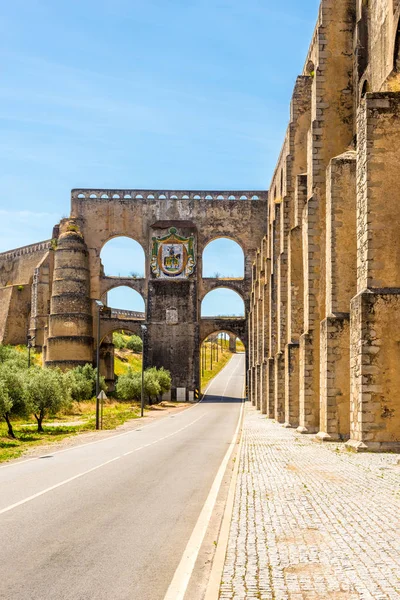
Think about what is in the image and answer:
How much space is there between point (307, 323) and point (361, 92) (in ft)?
24.1

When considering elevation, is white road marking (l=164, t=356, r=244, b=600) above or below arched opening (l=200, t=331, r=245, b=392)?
below

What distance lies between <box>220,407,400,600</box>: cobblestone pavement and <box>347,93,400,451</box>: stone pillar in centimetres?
150

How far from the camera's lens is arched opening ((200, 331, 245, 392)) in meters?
88.7

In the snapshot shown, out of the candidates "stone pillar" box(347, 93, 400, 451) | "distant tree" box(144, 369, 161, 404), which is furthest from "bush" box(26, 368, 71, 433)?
"distant tree" box(144, 369, 161, 404)

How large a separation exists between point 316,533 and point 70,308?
180 ft

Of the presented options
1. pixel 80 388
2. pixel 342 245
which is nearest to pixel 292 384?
pixel 342 245

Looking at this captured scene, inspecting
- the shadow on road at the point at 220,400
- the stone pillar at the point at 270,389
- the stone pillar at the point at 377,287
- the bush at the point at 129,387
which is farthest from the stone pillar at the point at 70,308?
the stone pillar at the point at 377,287

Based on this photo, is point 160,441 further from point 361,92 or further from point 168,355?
point 168,355

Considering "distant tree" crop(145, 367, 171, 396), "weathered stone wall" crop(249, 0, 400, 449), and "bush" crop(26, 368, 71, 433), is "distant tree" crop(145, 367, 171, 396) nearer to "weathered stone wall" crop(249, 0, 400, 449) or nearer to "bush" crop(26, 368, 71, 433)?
"bush" crop(26, 368, 71, 433)

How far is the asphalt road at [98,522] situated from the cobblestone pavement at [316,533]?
0.62 m

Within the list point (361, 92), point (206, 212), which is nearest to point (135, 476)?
point (361, 92)

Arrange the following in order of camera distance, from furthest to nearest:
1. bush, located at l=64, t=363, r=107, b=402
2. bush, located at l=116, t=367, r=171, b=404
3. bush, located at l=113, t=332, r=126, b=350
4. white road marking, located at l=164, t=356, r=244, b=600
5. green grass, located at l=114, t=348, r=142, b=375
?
bush, located at l=113, t=332, r=126, b=350 → green grass, located at l=114, t=348, r=142, b=375 → bush, located at l=116, t=367, r=171, b=404 → bush, located at l=64, t=363, r=107, b=402 → white road marking, located at l=164, t=356, r=244, b=600

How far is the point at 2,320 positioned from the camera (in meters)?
79.2

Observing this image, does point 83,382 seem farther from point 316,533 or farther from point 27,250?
point 316,533
